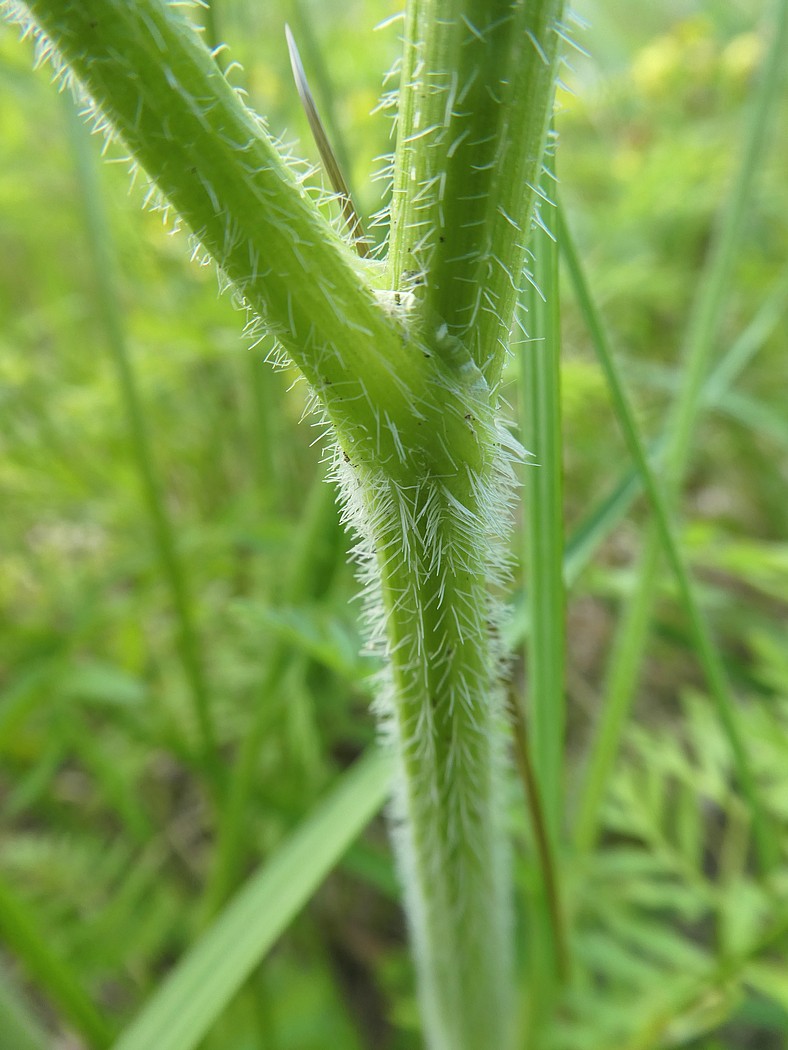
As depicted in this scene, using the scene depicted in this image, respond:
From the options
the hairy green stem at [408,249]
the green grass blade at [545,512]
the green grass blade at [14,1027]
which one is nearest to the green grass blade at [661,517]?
the green grass blade at [545,512]

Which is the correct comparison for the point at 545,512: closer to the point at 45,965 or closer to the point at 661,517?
the point at 661,517

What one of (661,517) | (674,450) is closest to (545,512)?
(661,517)

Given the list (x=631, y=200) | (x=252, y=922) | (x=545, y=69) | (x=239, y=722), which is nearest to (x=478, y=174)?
(x=545, y=69)

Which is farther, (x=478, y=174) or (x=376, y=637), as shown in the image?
(x=376, y=637)

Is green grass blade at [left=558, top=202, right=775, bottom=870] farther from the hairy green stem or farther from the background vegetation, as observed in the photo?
the hairy green stem

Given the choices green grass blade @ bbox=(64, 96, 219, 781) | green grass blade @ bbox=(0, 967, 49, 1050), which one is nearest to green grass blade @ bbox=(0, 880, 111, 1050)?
green grass blade @ bbox=(0, 967, 49, 1050)

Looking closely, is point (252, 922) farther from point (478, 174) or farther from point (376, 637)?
point (478, 174)
